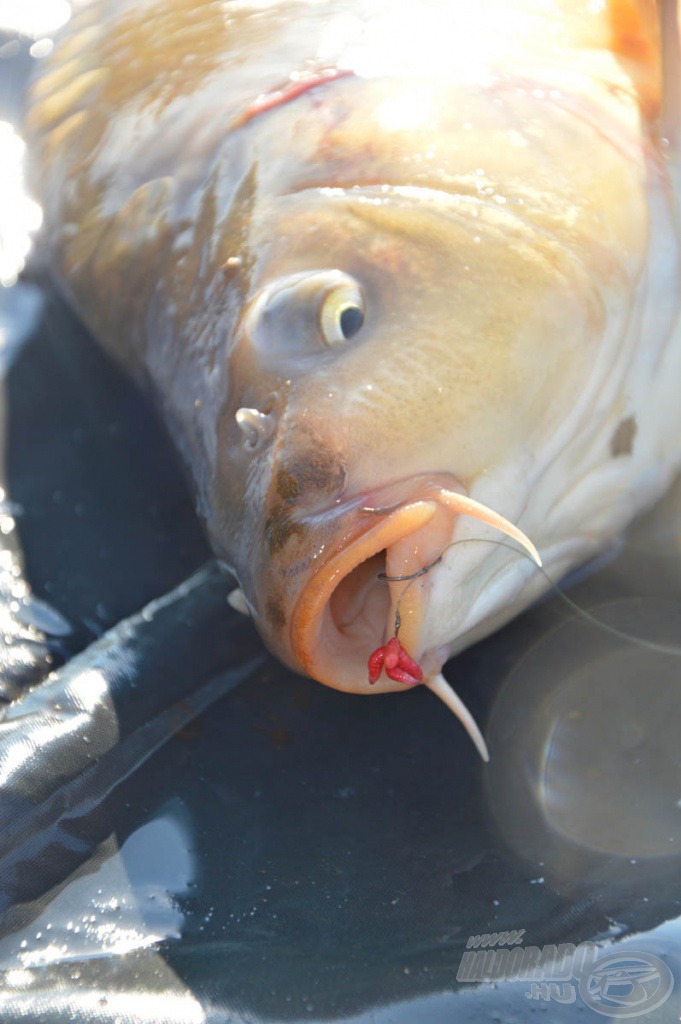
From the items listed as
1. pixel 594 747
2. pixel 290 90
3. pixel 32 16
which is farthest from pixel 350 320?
pixel 32 16

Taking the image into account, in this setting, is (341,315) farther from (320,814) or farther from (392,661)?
(320,814)

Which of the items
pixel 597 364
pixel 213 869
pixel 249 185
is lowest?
pixel 213 869

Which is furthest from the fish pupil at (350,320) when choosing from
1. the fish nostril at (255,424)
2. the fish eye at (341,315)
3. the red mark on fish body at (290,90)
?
the red mark on fish body at (290,90)

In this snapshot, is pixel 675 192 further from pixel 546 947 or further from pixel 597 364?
pixel 546 947

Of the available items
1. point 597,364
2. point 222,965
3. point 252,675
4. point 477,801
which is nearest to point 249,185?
point 597,364

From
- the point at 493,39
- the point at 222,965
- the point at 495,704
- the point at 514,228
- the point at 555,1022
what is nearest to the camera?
the point at 555,1022

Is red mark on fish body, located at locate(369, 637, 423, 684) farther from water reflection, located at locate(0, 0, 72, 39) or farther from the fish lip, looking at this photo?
water reflection, located at locate(0, 0, 72, 39)

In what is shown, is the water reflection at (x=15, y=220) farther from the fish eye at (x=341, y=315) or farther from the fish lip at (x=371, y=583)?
the fish lip at (x=371, y=583)

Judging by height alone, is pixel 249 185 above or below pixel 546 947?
above
